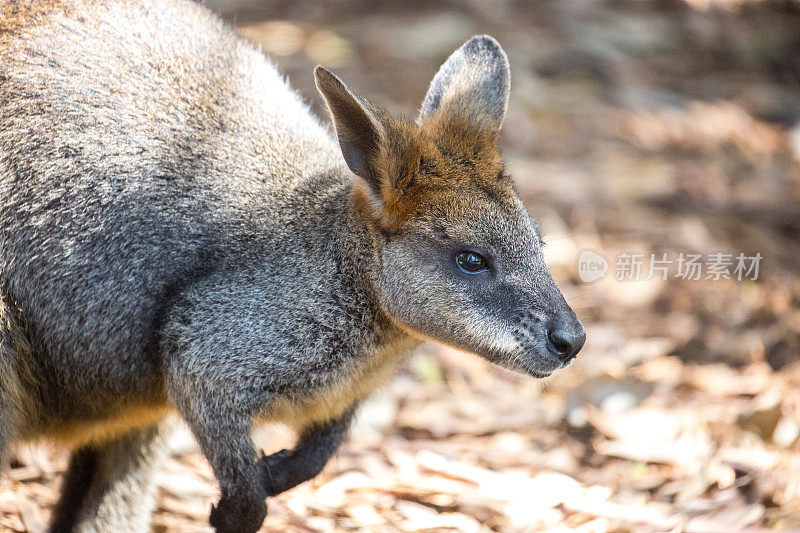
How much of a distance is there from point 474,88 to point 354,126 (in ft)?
2.43

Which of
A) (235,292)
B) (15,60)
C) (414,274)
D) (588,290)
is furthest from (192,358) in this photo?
(588,290)

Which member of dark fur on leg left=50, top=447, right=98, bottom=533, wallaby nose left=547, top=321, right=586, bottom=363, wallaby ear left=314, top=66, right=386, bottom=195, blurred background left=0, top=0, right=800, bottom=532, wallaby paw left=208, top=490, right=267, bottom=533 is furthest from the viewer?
blurred background left=0, top=0, right=800, bottom=532

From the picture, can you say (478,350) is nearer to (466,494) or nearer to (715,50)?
(466,494)

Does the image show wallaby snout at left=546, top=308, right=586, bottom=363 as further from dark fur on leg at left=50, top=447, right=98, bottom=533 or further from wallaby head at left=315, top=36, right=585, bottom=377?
dark fur on leg at left=50, top=447, right=98, bottom=533

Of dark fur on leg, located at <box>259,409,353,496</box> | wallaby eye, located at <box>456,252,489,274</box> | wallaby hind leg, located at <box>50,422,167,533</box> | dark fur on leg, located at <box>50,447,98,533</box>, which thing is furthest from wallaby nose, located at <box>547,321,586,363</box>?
dark fur on leg, located at <box>50,447,98,533</box>

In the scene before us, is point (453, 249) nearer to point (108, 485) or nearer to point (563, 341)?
point (563, 341)

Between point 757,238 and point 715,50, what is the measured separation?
2.97 metres

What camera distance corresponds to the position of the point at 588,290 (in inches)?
251

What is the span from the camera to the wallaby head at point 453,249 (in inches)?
144

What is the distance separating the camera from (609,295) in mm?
6410

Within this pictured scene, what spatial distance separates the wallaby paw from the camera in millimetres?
3756

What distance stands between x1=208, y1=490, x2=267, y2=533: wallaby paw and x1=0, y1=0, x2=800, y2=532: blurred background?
861 millimetres

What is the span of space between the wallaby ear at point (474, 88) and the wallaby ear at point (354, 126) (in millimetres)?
444

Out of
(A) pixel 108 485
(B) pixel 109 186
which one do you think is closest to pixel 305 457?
(A) pixel 108 485
